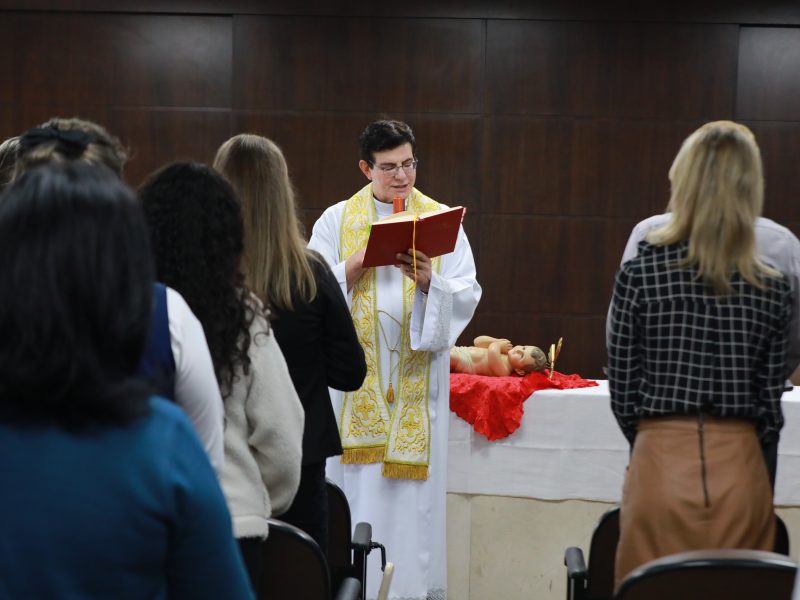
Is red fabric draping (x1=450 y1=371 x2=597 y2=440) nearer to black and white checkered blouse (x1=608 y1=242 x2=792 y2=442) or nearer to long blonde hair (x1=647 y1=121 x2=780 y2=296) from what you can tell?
black and white checkered blouse (x1=608 y1=242 x2=792 y2=442)

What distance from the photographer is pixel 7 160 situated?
2.44m

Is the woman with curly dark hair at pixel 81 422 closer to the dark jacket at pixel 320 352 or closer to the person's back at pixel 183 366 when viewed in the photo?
the person's back at pixel 183 366

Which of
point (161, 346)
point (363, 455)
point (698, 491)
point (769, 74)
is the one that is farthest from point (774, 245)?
point (769, 74)

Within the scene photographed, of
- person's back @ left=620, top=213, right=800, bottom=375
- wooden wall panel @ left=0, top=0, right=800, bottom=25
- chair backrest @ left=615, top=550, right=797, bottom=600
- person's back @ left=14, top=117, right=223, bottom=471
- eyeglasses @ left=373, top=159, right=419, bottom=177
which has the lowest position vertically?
chair backrest @ left=615, top=550, right=797, bottom=600

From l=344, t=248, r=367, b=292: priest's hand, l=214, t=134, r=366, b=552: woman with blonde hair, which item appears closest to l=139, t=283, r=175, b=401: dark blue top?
l=214, t=134, r=366, b=552: woman with blonde hair

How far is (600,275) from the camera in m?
7.00

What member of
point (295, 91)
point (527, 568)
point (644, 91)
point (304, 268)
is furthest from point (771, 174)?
point (304, 268)

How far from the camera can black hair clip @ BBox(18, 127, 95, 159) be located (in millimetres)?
1948

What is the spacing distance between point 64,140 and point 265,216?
0.54m

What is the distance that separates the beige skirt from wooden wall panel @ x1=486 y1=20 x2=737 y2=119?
4.87 m

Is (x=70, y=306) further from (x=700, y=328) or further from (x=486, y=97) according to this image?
(x=486, y=97)

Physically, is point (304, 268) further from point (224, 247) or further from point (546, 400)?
point (546, 400)

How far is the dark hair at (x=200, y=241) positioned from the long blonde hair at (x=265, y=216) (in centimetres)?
46

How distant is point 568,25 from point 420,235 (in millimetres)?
3736
